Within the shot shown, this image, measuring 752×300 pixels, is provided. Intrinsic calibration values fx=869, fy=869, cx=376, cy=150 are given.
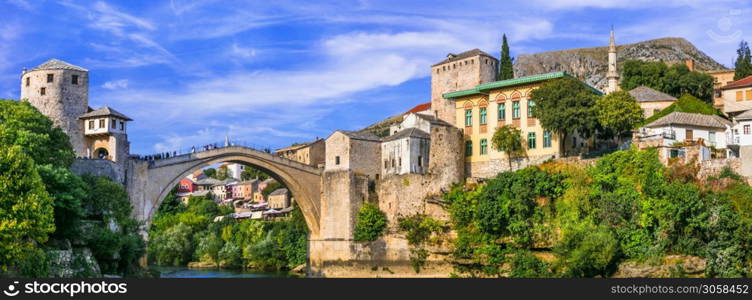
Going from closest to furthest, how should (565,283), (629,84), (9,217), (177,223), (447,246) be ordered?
(565,283)
(9,217)
(447,246)
(629,84)
(177,223)

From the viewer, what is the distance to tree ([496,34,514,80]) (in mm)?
62188

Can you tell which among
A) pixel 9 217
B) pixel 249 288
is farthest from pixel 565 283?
pixel 9 217

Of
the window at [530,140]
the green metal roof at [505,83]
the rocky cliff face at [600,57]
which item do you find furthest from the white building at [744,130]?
the rocky cliff face at [600,57]

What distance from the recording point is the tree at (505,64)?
62.2 m

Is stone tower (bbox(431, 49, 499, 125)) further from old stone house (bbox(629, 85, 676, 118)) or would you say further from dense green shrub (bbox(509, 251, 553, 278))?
dense green shrub (bbox(509, 251, 553, 278))

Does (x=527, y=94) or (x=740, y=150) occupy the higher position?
(x=527, y=94)

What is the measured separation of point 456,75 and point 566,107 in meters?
12.0

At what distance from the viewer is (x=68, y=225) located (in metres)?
34.0

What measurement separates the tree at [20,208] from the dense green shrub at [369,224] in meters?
Result: 23.2

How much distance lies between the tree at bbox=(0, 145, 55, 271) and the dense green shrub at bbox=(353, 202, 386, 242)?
2319 cm

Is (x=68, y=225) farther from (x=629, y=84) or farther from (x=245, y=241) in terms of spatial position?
(x=629, y=84)

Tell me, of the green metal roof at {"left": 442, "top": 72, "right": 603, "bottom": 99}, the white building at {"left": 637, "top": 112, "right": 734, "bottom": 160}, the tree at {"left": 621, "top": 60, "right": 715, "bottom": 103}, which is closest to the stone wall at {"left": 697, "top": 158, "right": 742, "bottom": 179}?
the white building at {"left": 637, "top": 112, "right": 734, "bottom": 160}

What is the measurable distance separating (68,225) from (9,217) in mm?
6150

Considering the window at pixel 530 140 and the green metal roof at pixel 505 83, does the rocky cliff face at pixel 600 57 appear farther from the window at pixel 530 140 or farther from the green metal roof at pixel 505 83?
the window at pixel 530 140
